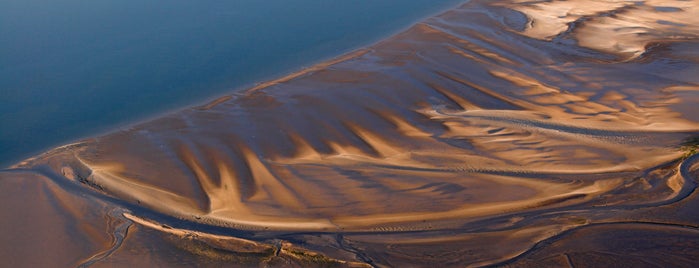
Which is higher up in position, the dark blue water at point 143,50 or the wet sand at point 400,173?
the dark blue water at point 143,50

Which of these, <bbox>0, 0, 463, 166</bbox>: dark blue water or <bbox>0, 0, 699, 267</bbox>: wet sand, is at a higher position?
<bbox>0, 0, 463, 166</bbox>: dark blue water

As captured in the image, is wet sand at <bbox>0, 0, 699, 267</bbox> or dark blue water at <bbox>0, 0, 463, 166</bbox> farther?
dark blue water at <bbox>0, 0, 463, 166</bbox>

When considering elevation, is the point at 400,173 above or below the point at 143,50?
below

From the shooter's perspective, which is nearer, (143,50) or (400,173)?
(400,173)

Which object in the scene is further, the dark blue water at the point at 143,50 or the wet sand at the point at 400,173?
the dark blue water at the point at 143,50
